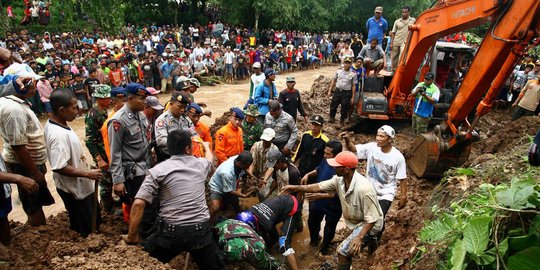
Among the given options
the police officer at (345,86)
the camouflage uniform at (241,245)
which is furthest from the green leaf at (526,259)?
the police officer at (345,86)

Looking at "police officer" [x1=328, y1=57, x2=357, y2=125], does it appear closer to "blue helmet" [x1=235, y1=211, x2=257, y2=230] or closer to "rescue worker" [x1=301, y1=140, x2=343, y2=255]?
"rescue worker" [x1=301, y1=140, x2=343, y2=255]

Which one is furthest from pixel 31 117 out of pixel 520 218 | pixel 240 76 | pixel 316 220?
pixel 240 76

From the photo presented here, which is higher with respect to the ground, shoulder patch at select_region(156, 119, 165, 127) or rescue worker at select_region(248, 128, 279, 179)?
shoulder patch at select_region(156, 119, 165, 127)

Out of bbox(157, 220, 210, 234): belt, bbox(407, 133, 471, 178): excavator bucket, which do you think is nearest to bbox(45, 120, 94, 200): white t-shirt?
bbox(157, 220, 210, 234): belt

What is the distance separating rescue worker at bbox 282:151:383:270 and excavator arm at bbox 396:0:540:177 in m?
2.40

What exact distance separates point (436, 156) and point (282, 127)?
104 inches

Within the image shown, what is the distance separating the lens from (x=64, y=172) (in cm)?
345

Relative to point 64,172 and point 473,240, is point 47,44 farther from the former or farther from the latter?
point 473,240

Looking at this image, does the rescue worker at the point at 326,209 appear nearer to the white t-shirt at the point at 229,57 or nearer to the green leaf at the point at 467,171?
the green leaf at the point at 467,171

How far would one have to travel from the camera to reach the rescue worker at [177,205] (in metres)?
3.13

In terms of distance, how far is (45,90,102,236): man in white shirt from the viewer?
3447 mm

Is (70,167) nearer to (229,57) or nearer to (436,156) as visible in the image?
(436,156)

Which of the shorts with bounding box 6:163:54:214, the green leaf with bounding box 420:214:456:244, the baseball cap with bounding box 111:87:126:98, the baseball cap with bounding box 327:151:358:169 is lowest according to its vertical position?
the shorts with bounding box 6:163:54:214

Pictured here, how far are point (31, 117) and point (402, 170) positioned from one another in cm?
428
